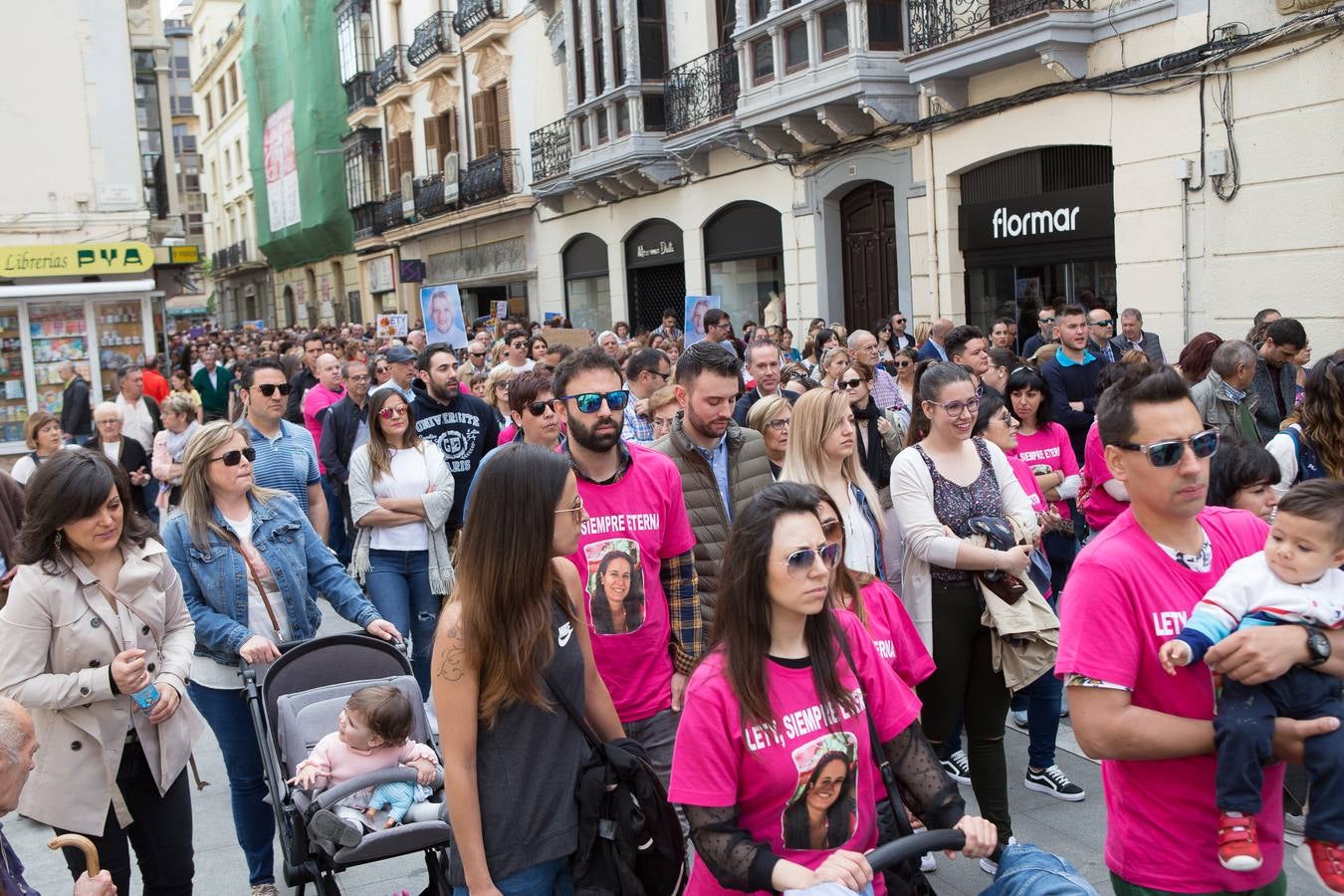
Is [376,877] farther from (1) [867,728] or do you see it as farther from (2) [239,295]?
(2) [239,295]

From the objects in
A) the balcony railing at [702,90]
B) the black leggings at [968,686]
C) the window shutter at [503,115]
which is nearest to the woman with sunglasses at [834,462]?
the black leggings at [968,686]

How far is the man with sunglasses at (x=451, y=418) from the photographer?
7.09m

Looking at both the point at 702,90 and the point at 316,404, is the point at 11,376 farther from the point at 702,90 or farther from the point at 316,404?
the point at 702,90

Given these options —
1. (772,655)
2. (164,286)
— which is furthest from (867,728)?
(164,286)

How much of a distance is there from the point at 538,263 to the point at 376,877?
24789 millimetres

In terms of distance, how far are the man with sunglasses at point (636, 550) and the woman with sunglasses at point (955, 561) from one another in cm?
104

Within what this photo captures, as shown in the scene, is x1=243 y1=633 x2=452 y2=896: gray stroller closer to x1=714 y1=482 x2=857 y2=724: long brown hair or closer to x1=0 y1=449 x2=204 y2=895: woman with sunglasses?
x1=0 y1=449 x2=204 y2=895: woman with sunglasses

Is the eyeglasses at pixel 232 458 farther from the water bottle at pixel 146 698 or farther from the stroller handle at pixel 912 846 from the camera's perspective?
the stroller handle at pixel 912 846

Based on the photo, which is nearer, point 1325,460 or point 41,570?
point 41,570

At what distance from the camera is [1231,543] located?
2773 millimetres

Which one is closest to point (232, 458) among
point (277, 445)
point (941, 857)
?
point (277, 445)

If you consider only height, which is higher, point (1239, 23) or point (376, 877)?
point (1239, 23)

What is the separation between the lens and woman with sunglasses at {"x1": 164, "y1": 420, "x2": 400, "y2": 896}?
4.55 metres

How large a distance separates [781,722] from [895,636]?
4.09 ft
